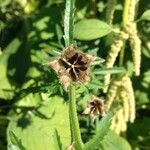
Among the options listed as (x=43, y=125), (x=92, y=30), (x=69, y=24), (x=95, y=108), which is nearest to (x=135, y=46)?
(x=92, y=30)

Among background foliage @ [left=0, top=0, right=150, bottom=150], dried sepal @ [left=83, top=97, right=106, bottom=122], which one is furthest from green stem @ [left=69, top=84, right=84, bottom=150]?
background foliage @ [left=0, top=0, right=150, bottom=150]

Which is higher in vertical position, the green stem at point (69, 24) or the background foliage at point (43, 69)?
the green stem at point (69, 24)

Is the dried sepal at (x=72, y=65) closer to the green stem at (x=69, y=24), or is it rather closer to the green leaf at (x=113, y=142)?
the green stem at (x=69, y=24)

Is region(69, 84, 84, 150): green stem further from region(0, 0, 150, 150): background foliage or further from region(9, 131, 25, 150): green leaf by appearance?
region(0, 0, 150, 150): background foliage

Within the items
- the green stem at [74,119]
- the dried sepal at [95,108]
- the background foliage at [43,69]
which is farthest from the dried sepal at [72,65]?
the background foliage at [43,69]

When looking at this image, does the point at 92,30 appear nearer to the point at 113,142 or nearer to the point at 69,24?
the point at 113,142

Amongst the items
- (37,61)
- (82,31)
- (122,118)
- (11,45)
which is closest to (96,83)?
(82,31)

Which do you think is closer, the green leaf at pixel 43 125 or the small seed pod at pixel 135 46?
the small seed pod at pixel 135 46
